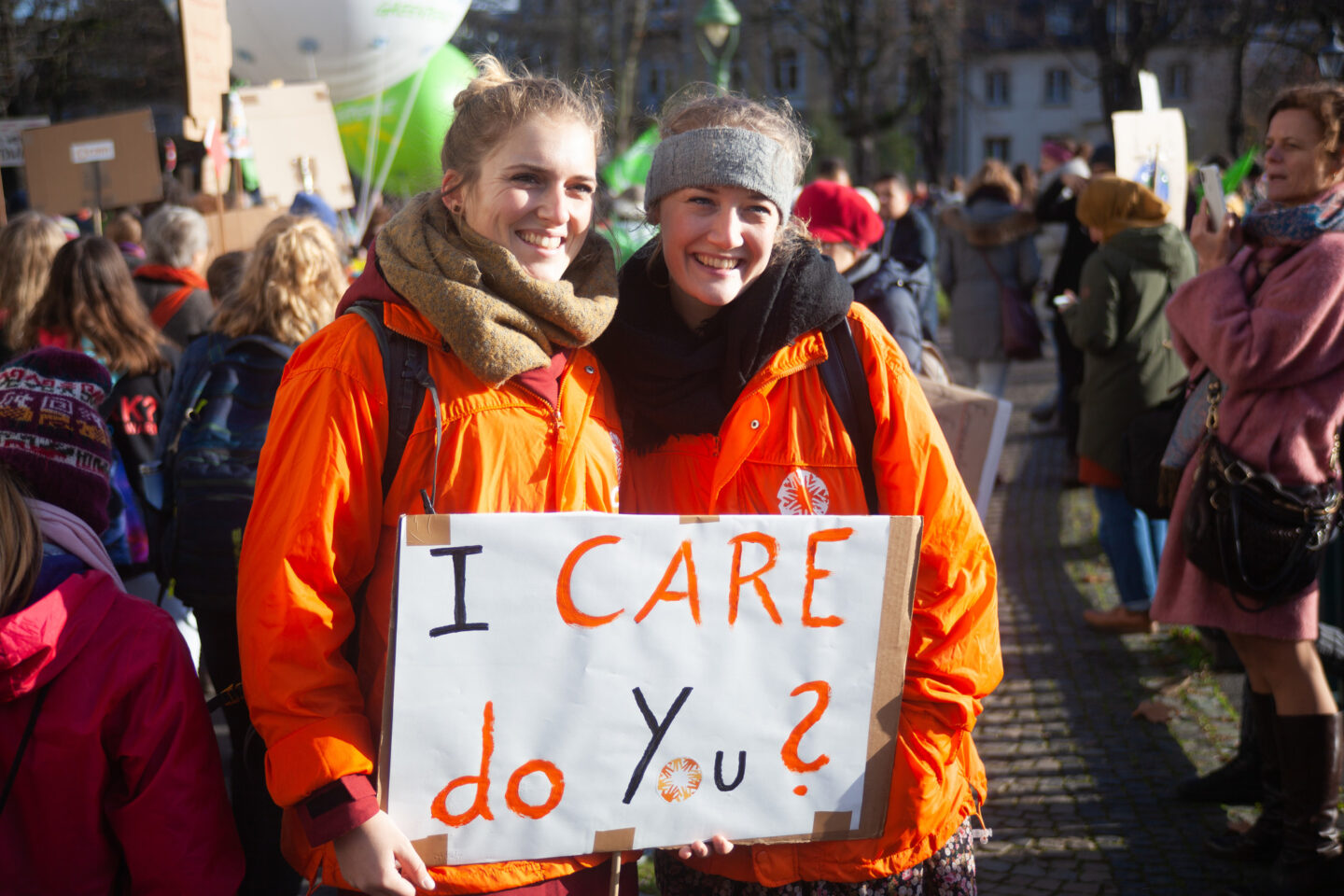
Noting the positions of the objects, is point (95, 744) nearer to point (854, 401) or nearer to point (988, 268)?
point (854, 401)

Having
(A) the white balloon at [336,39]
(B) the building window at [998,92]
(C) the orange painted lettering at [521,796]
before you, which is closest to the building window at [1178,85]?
(B) the building window at [998,92]

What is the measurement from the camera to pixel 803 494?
2.10m

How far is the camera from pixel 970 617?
2.08 metres

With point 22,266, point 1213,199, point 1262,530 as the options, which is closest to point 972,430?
point 1262,530

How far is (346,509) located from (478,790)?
0.48 m

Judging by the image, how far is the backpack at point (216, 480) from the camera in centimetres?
347

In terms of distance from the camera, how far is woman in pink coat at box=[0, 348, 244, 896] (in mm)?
1840

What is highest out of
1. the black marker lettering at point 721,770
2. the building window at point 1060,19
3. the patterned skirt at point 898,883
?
the building window at point 1060,19

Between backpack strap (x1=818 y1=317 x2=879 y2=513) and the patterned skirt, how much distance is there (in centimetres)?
64

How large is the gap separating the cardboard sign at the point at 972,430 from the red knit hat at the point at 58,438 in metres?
2.42

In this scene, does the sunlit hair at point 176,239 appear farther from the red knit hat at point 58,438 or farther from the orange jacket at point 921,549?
the orange jacket at point 921,549

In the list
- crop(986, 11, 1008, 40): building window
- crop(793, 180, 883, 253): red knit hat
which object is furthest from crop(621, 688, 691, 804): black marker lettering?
crop(986, 11, 1008, 40): building window

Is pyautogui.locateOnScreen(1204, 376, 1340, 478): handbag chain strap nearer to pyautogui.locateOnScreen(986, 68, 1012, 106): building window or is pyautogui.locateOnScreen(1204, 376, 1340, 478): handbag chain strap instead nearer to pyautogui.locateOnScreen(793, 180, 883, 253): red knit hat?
pyautogui.locateOnScreen(793, 180, 883, 253): red knit hat

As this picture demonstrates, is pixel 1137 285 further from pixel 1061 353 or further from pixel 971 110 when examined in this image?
pixel 971 110
